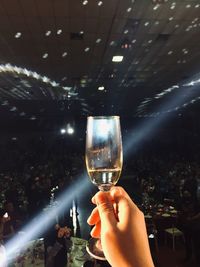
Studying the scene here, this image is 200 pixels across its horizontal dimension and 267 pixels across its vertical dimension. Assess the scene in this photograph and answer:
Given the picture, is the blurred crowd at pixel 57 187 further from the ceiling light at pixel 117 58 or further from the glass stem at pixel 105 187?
the glass stem at pixel 105 187

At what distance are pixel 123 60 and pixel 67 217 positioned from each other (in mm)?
4043

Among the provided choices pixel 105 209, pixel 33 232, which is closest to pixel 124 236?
pixel 105 209

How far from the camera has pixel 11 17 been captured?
16.6 ft

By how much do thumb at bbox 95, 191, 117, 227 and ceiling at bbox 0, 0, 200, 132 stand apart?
157 inches

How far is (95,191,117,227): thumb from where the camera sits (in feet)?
2.53

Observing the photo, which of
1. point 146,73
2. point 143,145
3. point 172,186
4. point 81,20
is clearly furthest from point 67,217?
point 143,145

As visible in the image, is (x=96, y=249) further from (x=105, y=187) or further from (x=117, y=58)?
(x=117, y=58)

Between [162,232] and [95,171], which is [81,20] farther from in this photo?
[95,171]

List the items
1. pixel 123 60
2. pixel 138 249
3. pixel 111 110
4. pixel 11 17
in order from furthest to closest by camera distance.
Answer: pixel 111 110 → pixel 123 60 → pixel 11 17 → pixel 138 249

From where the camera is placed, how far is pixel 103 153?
35.6 inches

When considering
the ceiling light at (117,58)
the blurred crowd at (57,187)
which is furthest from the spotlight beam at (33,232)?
the ceiling light at (117,58)

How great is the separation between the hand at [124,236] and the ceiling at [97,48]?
4.05m

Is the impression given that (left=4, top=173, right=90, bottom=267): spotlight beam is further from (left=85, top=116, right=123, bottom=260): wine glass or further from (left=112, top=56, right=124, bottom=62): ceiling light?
(left=112, top=56, right=124, bottom=62): ceiling light

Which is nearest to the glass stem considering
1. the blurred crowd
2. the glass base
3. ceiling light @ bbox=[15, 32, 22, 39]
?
the glass base
